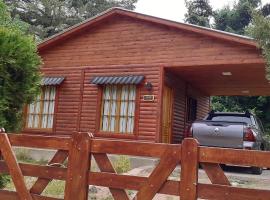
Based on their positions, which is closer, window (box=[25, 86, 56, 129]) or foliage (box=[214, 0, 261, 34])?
window (box=[25, 86, 56, 129])

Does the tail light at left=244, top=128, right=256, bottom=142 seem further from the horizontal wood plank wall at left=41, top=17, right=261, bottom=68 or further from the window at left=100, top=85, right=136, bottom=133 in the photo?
the window at left=100, top=85, right=136, bottom=133

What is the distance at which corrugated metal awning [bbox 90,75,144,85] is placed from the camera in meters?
13.0

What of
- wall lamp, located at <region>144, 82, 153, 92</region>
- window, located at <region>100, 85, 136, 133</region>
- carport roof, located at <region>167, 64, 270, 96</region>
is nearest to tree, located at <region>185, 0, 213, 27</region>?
carport roof, located at <region>167, 64, 270, 96</region>

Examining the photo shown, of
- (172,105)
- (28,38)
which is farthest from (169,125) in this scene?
(28,38)

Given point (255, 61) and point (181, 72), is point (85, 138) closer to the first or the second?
point (255, 61)

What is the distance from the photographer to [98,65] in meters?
14.1

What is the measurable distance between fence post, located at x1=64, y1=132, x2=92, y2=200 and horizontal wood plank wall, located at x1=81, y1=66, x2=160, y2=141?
8398mm

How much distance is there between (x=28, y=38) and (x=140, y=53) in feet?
22.6

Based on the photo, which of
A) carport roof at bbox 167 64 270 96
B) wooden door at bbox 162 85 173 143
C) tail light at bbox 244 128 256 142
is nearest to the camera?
tail light at bbox 244 128 256 142

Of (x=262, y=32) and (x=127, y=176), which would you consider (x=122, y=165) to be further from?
(x=127, y=176)

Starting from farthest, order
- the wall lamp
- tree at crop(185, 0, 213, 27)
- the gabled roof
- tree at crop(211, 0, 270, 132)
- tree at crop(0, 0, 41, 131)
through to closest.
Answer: tree at crop(185, 0, 213, 27) → tree at crop(211, 0, 270, 132) → the wall lamp → the gabled roof → tree at crop(0, 0, 41, 131)

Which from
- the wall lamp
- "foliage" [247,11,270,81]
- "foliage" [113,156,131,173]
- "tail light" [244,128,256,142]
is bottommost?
"foliage" [113,156,131,173]

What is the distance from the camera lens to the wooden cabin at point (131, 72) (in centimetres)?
1234

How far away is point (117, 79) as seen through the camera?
1334 centimetres
